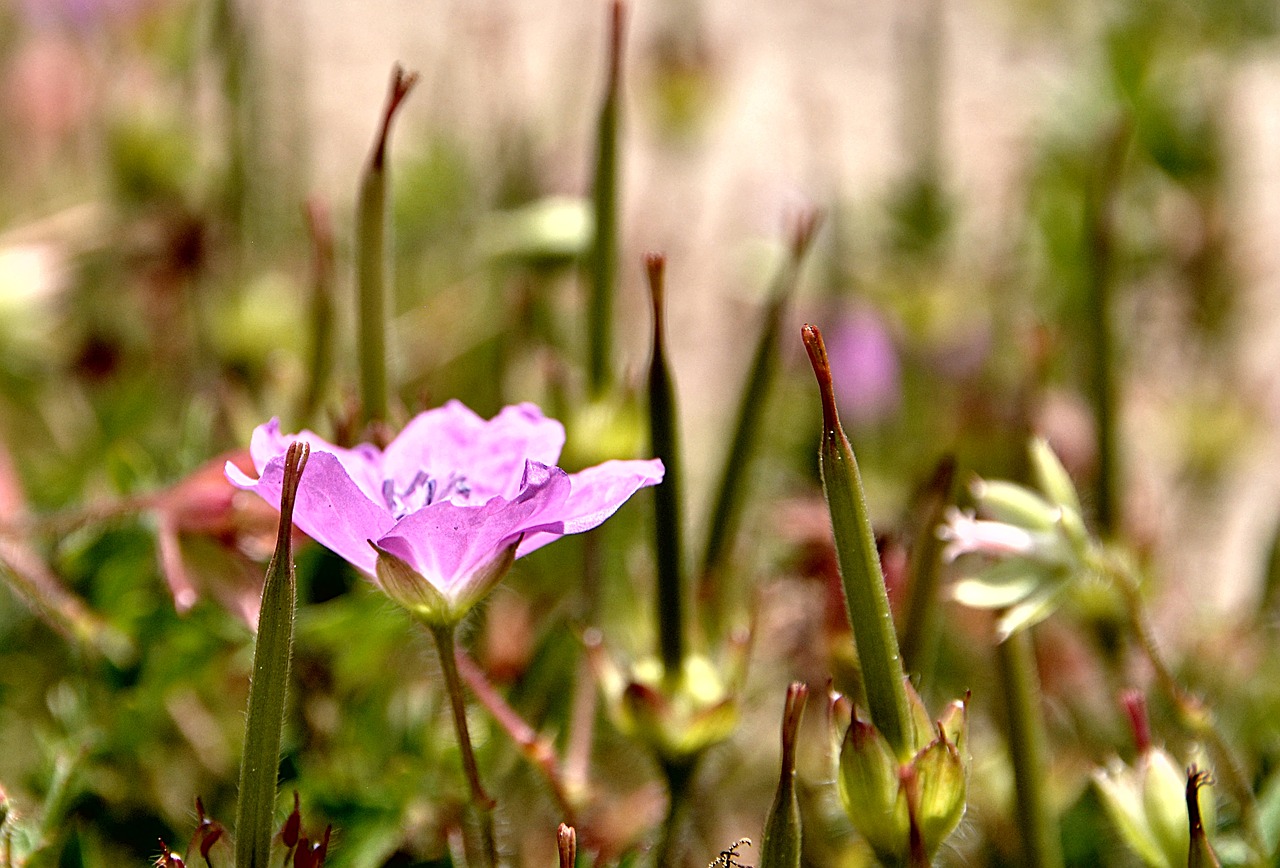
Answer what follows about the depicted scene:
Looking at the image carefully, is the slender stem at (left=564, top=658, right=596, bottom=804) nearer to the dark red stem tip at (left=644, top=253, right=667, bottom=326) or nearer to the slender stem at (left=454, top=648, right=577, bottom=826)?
the slender stem at (left=454, top=648, right=577, bottom=826)

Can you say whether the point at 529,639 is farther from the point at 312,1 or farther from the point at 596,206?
the point at 312,1

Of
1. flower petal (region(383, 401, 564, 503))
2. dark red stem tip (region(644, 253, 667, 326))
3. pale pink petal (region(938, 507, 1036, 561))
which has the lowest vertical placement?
pale pink petal (region(938, 507, 1036, 561))

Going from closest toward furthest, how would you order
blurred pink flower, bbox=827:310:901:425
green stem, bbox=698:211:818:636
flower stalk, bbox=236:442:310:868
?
flower stalk, bbox=236:442:310:868 < green stem, bbox=698:211:818:636 < blurred pink flower, bbox=827:310:901:425

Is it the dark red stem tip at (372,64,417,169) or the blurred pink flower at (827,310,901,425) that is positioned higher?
the dark red stem tip at (372,64,417,169)

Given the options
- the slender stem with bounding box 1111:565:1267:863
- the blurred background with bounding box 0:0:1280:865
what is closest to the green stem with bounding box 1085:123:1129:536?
the blurred background with bounding box 0:0:1280:865

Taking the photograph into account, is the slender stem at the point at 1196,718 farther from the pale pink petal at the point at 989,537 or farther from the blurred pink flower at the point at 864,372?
the blurred pink flower at the point at 864,372

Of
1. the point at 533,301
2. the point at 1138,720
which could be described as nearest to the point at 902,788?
the point at 1138,720

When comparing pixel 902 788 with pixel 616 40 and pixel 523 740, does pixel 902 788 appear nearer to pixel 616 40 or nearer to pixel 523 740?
pixel 523 740

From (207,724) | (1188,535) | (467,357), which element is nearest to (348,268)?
(467,357)

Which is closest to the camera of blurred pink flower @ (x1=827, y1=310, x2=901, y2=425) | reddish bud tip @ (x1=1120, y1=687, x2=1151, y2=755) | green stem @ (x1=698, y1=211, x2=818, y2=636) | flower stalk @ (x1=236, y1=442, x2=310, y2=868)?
flower stalk @ (x1=236, y1=442, x2=310, y2=868)
